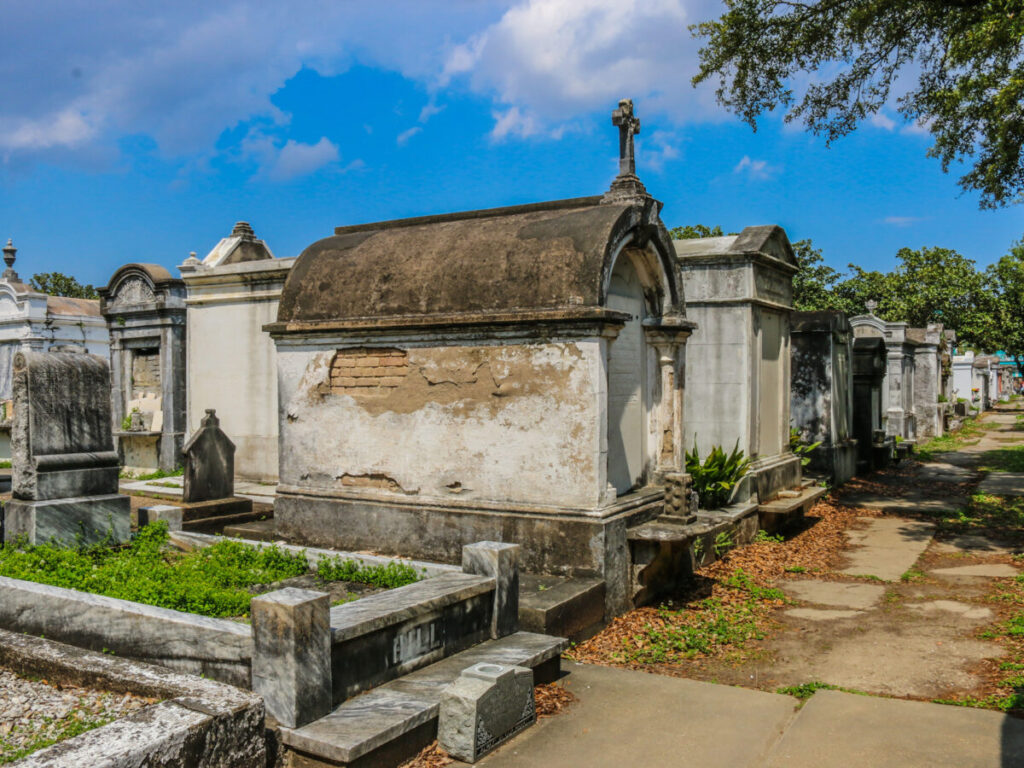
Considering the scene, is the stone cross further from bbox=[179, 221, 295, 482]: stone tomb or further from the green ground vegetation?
bbox=[179, 221, 295, 482]: stone tomb

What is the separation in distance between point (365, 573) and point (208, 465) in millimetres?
4674

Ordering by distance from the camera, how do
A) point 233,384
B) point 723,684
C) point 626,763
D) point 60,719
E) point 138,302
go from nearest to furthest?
point 60,719 → point 626,763 → point 723,684 → point 233,384 → point 138,302

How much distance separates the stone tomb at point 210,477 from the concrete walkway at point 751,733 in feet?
19.1

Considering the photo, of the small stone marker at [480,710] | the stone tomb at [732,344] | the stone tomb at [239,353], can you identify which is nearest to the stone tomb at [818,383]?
the stone tomb at [732,344]

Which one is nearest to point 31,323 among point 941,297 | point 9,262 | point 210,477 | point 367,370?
point 9,262

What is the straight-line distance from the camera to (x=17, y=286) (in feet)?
74.2

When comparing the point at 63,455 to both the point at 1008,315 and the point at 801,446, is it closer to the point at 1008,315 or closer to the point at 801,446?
the point at 801,446

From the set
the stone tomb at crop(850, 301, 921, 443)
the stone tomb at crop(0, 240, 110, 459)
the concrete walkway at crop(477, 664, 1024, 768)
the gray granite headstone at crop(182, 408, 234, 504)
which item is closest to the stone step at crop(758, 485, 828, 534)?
the concrete walkway at crop(477, 664, 1024, 768)

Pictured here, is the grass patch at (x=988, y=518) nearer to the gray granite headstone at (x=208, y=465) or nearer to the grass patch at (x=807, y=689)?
the grass patch at (x=807, y=689)

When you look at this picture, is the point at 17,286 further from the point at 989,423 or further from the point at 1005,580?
the point at 989,423

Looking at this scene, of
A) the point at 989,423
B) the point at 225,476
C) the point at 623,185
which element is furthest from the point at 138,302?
the point at 989,423

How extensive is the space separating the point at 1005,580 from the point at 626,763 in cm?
577

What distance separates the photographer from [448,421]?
7.00m

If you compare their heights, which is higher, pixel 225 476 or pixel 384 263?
pixel 384 263
